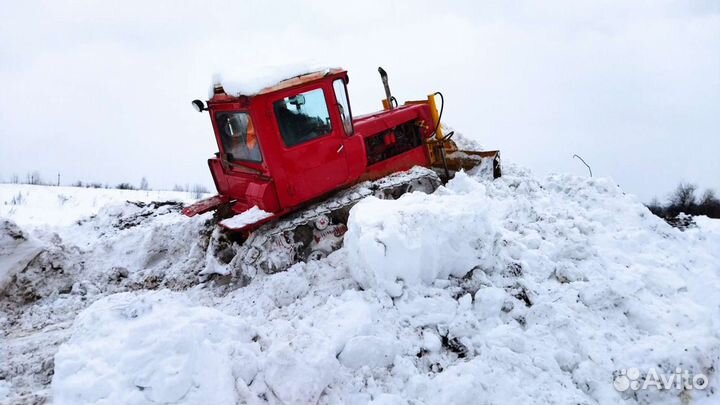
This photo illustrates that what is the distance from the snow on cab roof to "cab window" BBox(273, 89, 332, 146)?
169mm

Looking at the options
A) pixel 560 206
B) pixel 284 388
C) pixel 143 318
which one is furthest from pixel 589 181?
pixel 143 318

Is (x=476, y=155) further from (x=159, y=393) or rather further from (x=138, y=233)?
(x=159, y=393)

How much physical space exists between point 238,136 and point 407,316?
326 centimetres

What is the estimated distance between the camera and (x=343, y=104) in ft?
20.7

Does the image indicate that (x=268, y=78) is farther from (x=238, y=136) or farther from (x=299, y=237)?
(x=299, y=237)

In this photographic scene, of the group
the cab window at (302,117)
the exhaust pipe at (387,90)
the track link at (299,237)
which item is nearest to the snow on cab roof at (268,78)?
the cab window at (302,117)

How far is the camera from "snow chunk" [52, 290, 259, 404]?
3502 mm

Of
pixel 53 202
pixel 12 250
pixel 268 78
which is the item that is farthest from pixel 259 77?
pixel 53 202

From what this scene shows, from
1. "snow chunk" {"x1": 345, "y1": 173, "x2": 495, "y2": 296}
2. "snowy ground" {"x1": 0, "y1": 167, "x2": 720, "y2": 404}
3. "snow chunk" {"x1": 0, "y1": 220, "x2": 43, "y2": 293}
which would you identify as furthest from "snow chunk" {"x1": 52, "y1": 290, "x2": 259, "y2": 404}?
"snow chunk" {"x1": 0, "y1": 220, "x2": 43, "y2": 293}

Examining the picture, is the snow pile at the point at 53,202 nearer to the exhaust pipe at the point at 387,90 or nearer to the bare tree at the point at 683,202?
the exhaust pipe at the point at 387,90

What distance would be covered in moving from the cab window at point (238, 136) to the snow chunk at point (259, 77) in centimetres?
41

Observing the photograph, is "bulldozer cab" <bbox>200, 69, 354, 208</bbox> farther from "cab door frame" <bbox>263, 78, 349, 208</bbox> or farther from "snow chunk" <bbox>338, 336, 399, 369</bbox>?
"snow chunk" <bbox>338, 336, 399, 369</bbox>

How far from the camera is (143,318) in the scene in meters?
4.10

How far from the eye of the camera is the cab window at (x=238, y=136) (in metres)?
6.12
